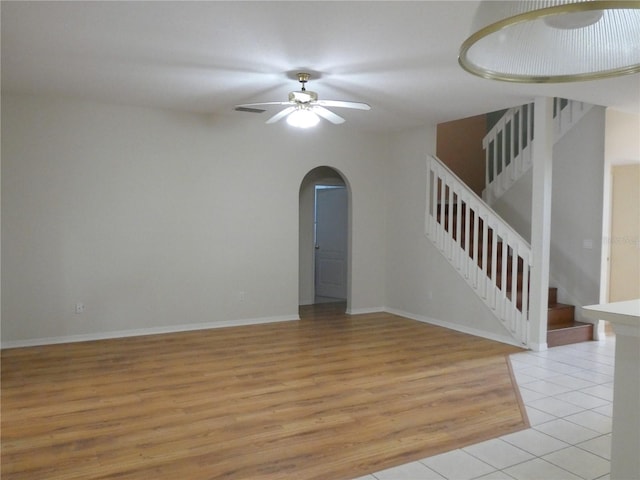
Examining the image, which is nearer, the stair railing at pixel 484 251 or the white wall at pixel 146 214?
the white wall at pixel 146 214

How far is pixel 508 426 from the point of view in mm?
3303

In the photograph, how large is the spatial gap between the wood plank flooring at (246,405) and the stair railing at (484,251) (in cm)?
49

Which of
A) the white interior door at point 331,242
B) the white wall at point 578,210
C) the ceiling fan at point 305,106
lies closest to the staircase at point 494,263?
the white wall at point 578,210

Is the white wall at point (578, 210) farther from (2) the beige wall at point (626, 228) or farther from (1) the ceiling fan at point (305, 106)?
(1) the ceiling fan at point (305, 106)

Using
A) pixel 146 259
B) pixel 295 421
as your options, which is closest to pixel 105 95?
pixel 146 259

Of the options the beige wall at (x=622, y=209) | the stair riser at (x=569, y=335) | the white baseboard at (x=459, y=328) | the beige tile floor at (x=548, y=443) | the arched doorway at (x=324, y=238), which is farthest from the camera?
the arched doorway at (x=324, y=238)

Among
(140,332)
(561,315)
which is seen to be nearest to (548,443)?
(561,315)

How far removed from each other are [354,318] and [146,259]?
9.62ft

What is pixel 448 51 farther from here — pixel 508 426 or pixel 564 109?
pixel 564 109

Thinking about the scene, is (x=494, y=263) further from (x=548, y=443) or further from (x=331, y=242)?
(x=331, y=242)

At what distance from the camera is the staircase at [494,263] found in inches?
215

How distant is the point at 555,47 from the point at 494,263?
4.52 metres

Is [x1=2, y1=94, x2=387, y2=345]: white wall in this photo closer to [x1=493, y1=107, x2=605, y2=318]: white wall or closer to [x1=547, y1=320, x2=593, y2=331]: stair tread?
[x1=493, y1=107, x2=605, y2=318]: white wall

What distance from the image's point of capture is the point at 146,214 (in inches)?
228
